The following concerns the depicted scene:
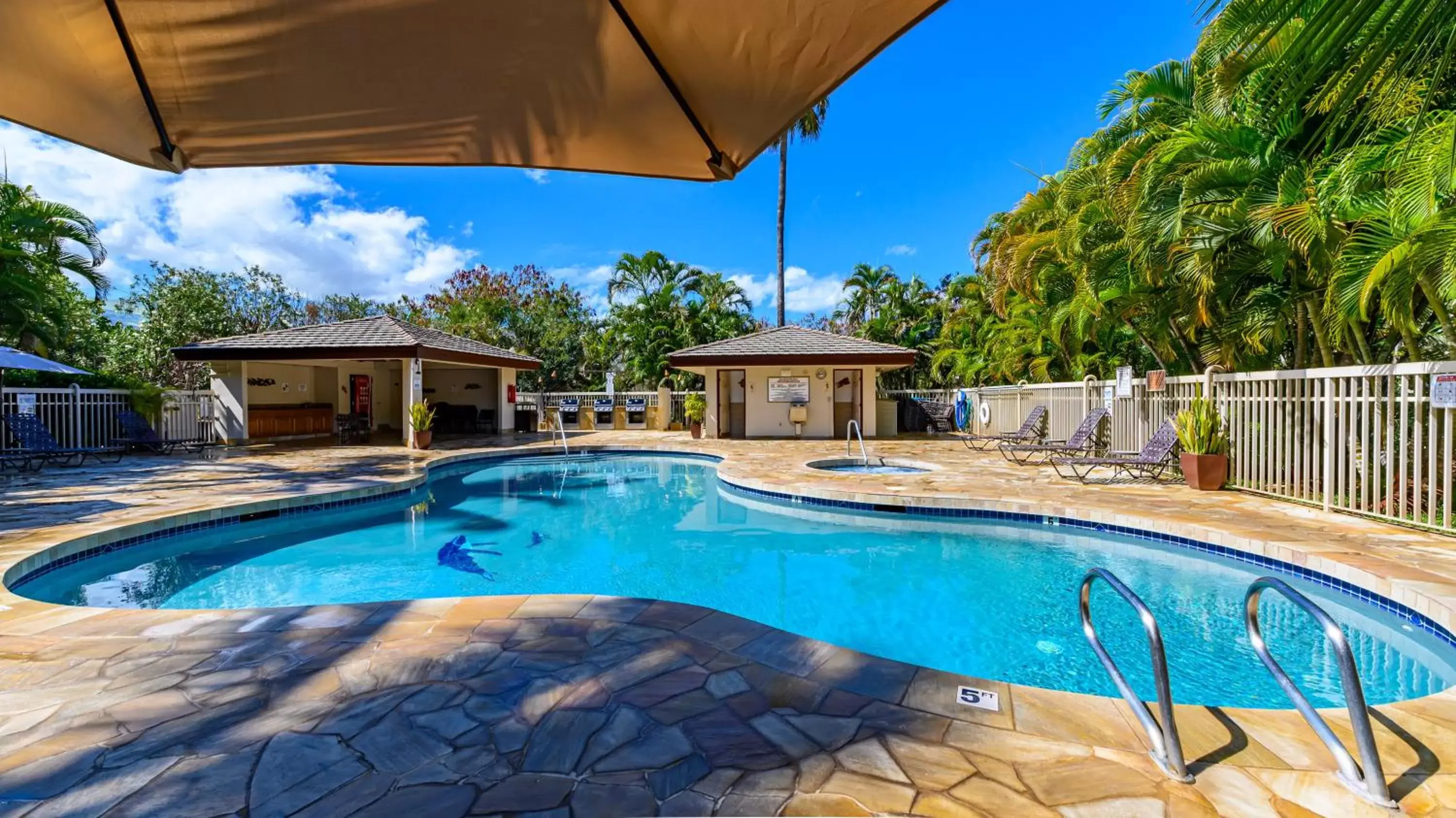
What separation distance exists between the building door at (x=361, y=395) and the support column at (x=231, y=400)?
186 inches

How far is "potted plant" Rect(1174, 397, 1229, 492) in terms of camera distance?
8242mm

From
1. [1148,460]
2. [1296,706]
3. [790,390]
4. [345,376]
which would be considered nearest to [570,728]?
[1296,706]

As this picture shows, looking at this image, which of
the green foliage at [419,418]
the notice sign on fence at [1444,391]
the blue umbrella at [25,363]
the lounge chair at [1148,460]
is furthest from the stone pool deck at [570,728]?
the green foliage at [419,418]

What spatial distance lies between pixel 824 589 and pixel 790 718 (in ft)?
10.6

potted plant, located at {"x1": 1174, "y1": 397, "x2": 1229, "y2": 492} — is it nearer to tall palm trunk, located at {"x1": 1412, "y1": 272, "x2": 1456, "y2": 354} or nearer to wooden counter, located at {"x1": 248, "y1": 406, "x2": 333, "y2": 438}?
tall palm trunk, located at {"x1": 1412, "y1": 272, "x2": 1456, "y2": 354}

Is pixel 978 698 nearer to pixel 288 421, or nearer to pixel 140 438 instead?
pixel 140 438

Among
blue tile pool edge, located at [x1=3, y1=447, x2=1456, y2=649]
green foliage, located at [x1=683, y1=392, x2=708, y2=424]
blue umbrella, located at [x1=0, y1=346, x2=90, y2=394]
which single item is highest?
blue umbrella, located at [x1=0, y1=346, x2=90, y2=394]

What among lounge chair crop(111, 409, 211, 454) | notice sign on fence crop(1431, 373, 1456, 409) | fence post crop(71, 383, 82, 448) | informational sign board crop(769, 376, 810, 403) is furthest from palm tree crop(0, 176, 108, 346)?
notice sign on fence crop(1431, 373, 1456, 409)

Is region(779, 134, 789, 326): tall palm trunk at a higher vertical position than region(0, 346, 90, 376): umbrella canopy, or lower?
higher

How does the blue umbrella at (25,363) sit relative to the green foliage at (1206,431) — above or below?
above

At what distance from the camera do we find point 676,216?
102 ft

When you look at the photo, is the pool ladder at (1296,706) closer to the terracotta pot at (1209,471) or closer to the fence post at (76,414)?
the terracotta pot at (1209,471)

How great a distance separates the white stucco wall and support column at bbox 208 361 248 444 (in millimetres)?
11565

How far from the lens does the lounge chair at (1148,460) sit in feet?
29.0
